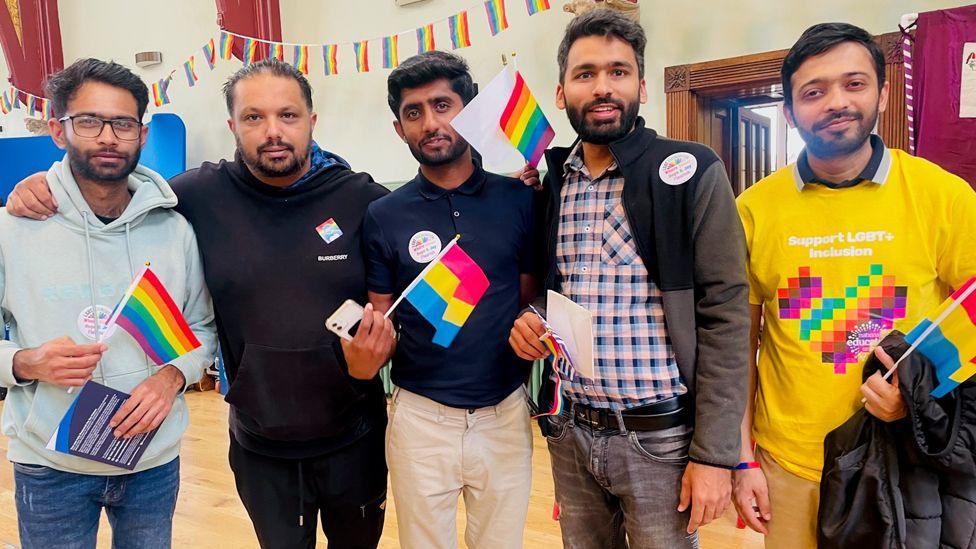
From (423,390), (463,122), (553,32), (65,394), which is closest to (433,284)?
(423,390)

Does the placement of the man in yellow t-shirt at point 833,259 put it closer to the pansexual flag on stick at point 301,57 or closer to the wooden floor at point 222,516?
the wooden floor at point 222,516

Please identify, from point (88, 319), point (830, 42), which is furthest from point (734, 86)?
point (88, 319)

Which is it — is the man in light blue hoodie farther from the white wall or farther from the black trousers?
the white wall

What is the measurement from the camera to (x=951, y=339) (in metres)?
1.29

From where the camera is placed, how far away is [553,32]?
446 cm

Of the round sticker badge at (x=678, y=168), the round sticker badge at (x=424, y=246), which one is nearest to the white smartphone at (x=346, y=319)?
the round sticker badge at (x=424, y=246)

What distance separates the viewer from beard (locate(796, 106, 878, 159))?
146 cm

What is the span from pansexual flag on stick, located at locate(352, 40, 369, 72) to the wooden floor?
280 centimetres

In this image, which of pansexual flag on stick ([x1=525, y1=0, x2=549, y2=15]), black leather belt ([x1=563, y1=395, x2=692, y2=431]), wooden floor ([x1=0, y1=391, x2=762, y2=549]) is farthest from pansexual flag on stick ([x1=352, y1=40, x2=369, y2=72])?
black leather belt ([x1=563, y1=395, x2=692, y2=431])

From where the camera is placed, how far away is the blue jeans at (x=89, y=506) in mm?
1522

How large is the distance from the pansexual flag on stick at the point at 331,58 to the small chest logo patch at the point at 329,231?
11.6 ft

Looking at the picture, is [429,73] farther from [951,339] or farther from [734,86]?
[734,86]

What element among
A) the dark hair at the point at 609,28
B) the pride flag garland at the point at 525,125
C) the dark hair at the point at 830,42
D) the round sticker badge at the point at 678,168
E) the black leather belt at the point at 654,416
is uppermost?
the dark hair at the point at 609,28

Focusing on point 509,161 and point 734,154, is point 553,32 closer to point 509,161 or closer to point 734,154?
point 734,154
